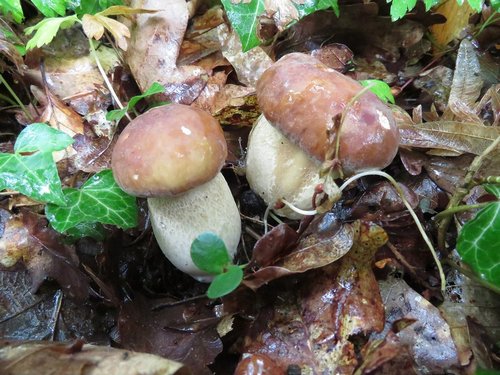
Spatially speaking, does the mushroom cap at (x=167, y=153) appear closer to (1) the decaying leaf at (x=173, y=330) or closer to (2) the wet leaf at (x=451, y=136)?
(1) the decaying leaf at (x=173, y=330)

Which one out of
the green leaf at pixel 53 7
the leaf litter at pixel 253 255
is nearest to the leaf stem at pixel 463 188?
the leaf litter at pixel 253 255

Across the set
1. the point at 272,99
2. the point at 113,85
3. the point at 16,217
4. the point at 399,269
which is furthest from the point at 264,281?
the point at 113,85

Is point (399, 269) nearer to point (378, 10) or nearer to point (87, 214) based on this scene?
point (87, 214)

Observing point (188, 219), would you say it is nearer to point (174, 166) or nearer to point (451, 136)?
point (174, 166)

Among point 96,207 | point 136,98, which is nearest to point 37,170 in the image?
point 96,207

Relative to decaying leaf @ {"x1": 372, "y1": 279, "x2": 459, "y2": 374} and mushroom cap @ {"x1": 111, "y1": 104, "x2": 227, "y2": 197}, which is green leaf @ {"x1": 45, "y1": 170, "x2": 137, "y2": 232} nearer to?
mushroom cap @ {"x1": 111, "y1": 104, "x2": 227, "y2": 197}

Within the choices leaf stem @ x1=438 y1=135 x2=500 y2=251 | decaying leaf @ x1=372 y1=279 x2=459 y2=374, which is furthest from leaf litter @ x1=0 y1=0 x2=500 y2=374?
leaf stem @ x1=438 y1=135 x2=500 y2=251
